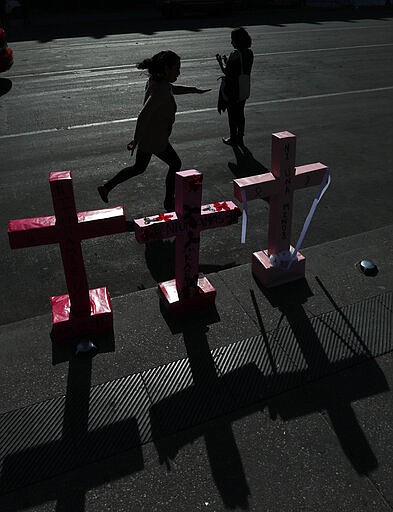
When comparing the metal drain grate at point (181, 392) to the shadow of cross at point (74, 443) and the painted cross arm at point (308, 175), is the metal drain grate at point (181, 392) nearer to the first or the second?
the shadow of cross at point (74, 443)

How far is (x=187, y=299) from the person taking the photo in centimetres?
425

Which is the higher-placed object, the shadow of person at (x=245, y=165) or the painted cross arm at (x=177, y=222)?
the painted cross arm at (x=177, y=222)

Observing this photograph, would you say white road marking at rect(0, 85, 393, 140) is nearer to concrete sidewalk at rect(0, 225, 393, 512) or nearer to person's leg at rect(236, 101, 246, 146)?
person's leg at rect(236, 101, 246, 146)

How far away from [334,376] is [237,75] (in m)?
5.46

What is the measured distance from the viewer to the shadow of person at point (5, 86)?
40.1 ft

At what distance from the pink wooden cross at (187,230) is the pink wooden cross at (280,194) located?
0.30m

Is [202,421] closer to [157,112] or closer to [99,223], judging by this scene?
[99,223]

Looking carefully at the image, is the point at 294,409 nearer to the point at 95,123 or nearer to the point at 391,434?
the point at 391,434

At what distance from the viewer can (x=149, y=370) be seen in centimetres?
374

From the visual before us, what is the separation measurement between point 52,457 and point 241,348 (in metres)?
1.60

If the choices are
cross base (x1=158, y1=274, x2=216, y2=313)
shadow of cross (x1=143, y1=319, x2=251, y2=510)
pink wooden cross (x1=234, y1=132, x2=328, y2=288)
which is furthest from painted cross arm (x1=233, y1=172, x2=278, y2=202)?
shadow of cross (x1=143, y1=319, x2=251, y2=510)

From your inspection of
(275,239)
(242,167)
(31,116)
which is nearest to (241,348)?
(275,239)

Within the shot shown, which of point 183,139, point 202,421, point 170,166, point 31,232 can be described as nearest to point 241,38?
point 183,139

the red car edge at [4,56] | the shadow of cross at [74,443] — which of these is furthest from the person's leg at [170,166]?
the red car edge at [4,56]
